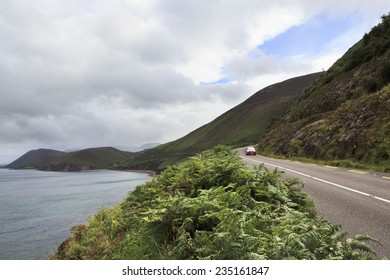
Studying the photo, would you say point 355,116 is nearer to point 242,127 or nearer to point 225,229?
point 225,229

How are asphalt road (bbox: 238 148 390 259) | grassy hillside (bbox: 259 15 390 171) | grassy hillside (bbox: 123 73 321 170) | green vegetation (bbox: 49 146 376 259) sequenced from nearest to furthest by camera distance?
green vegetation (bbox: 49 146 376 259)
asphalt road (bbox: 238 148 390 259)
grassy hillside (bbox: 259 15 390 171)
grassy hillside (bbox: 123 73 321 170)

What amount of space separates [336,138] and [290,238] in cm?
2834

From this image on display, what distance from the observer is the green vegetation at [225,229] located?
16.9 feet

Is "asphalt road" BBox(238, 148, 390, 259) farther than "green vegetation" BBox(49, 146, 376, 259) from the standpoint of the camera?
Yes

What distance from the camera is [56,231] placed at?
3212 centimetres

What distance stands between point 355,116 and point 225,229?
28.7 meters

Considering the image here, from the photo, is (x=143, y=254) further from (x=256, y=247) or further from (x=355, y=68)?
(x=355, y=68)

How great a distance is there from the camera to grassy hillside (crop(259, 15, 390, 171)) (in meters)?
24.7

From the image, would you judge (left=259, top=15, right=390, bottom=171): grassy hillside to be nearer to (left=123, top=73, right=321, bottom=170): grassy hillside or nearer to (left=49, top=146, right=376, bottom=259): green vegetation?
(left=49, top=146, right=376, bottom=259): green vegetation

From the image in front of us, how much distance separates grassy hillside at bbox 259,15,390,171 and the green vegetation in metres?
13.7

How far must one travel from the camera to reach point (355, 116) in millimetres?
30453

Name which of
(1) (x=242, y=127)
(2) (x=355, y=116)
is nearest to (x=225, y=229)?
(2) (x=355, y=116)

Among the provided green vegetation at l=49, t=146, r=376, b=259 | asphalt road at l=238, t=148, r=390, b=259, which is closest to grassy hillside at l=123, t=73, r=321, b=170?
asphalt road at l=238, t=148, r=390, b=259
